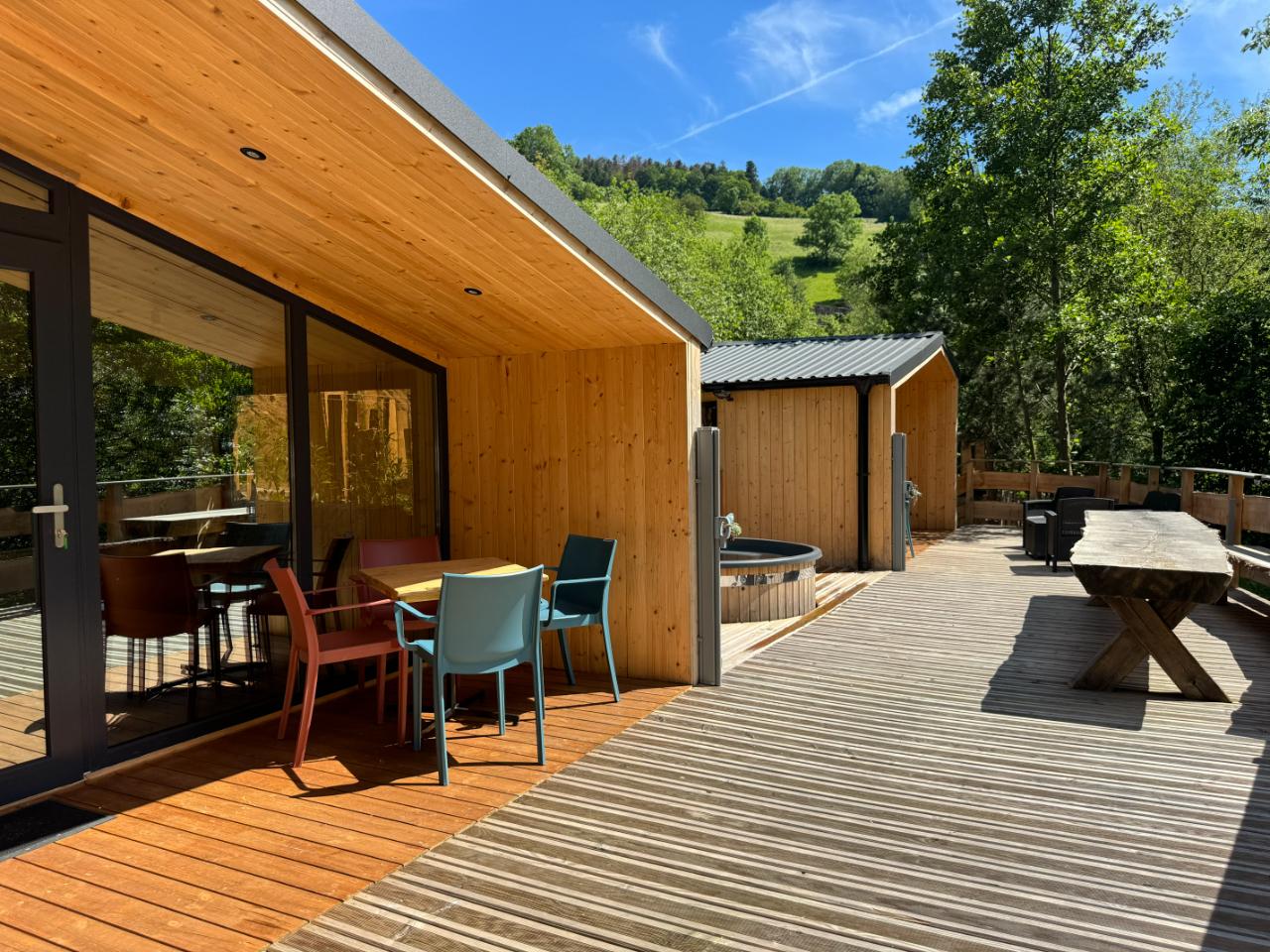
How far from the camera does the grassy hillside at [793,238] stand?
54062 mm

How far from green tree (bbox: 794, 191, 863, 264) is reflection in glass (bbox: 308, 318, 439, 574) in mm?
55220

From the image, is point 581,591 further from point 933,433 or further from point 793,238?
point 793,238

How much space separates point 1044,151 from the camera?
15.1 meters

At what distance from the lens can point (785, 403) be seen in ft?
33.7

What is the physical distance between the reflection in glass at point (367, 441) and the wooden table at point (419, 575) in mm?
447

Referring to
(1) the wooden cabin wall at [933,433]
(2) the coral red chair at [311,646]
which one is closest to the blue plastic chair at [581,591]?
(2) the coral red chair at [311,646]

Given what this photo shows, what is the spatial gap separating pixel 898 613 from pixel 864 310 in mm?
33554

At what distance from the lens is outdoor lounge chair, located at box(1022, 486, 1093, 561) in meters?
10.1

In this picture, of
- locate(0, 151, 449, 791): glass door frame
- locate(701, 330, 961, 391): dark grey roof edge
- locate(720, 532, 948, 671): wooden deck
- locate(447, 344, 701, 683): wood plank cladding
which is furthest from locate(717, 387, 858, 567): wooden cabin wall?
locate(0, 151, 449, 791): glass door frame

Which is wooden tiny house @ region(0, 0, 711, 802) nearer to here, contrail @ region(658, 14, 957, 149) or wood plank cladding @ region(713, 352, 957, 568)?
wood plank cladding @ region(713, 352, 957, 568)

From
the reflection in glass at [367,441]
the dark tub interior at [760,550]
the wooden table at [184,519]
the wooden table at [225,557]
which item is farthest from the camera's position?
the dark tub interior at [760,550]

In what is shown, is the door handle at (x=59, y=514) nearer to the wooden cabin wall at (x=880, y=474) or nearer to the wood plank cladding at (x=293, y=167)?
the wood plank cladding at (x=293, y=167)

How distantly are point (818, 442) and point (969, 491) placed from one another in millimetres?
5792

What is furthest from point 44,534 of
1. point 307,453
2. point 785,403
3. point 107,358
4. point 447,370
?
point 785,403
